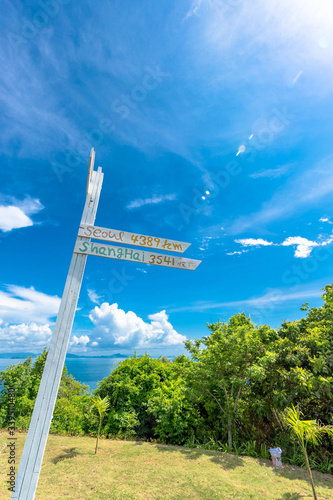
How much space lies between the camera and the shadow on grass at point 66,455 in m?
7.39

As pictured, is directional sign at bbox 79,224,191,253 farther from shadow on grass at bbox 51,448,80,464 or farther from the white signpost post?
shadow on grass at bbox 51,448,80,464

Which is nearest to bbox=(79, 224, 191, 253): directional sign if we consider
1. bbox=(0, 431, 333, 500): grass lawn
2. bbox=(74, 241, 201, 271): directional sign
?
bbox=(74, 241, 201, 271): directional sign

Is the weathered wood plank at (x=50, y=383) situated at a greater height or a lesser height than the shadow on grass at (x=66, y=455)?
greater

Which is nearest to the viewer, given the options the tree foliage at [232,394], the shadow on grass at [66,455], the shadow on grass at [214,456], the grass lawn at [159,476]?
the grass lawn at [159,476]

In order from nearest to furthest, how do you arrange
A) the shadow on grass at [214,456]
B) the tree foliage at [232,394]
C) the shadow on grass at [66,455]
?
1. the shadow on grass at [66,455]
2. the shadow on grass at [214,456]
3. the tree foliage at [232,394]

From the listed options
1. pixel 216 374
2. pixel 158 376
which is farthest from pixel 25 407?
pixel 216 374

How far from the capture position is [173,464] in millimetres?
7746

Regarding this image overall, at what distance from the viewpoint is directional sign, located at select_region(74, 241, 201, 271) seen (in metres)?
3.67

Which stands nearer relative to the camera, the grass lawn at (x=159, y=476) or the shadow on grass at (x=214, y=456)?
the grass lawn at (x=159, y=476)

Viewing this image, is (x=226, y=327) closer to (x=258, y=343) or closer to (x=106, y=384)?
(x=258, y=343)

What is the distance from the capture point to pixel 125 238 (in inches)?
149

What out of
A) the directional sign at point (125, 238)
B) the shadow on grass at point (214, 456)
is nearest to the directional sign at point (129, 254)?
the directional sign at point (125, 238)

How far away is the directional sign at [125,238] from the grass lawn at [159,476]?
5538 mm

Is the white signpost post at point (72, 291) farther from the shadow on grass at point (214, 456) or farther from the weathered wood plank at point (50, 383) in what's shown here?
the shadow on grass at point (214, 456)
